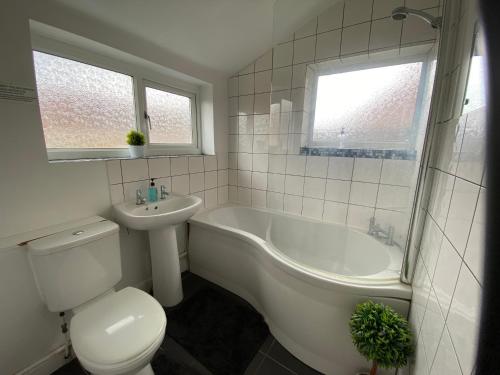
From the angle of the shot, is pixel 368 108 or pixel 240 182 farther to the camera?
pixel 240 182

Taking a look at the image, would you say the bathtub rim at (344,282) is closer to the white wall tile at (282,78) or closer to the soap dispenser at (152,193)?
the soap dispenser at (152,193)

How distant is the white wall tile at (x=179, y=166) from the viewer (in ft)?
5.76

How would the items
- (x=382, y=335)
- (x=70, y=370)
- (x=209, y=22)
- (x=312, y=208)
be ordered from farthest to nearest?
1. (x=312, y=208)
2. (x=209, y=22)
3. (x=70, y=370)
4. (x=382, y=335)

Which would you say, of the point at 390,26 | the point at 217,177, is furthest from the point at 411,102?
the point at 217,177

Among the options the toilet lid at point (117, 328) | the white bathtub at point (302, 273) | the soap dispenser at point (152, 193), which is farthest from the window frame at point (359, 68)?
the toilet lid at point (117, 328)

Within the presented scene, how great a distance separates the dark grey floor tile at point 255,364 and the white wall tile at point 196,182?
1336 mm

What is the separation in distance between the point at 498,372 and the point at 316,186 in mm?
1531

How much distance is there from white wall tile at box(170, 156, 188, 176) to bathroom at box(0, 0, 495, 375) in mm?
13

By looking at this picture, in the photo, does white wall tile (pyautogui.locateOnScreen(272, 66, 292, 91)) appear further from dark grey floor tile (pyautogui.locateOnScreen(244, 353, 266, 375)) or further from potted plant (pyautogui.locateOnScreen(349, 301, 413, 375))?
dark grey floor tile (pyautogui.locateOnScreen(244, 353, 266, 375))

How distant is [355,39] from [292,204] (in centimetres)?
137

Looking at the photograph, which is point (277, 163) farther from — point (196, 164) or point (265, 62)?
point (265, 62)

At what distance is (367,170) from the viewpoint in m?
1.58

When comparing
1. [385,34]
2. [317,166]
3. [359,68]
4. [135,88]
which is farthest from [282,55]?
[135,88]

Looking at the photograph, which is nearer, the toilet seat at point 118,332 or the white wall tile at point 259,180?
the toilet seat at point 118,332
